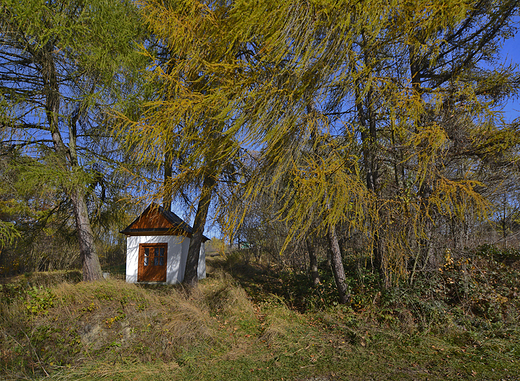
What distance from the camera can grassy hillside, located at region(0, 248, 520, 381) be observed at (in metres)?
4.75

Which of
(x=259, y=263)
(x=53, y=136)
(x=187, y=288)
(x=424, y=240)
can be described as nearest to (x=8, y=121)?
(x=53, y=136)

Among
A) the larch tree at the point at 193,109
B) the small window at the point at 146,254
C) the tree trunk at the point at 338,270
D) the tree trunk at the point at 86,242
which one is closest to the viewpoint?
the larch tree at the point at 193,109

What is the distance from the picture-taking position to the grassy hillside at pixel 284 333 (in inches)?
187

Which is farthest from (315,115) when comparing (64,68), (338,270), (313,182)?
(64,68)

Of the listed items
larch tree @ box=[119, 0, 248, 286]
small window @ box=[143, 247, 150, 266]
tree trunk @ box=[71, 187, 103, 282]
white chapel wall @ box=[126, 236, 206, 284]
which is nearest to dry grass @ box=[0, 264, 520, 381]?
tree trunk @ box=[71, 187, 103, 282]

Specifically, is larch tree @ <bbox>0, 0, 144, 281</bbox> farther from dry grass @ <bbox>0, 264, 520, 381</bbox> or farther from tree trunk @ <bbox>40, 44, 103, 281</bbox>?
dry grass @ <bbox>0, 264, 520, 381</bbox>

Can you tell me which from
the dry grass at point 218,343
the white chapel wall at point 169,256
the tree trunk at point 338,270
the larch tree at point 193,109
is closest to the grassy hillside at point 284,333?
the dry grass at point 218,343

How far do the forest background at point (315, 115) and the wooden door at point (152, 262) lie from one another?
5.85 m

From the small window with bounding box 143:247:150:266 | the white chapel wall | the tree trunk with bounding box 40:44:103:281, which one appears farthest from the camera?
the small window with bounding box 143:247:150:266

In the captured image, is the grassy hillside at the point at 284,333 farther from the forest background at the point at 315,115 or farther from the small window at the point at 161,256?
the small window at the point at 161,256

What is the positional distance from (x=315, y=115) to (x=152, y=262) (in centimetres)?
1077

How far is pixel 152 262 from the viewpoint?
13414mm

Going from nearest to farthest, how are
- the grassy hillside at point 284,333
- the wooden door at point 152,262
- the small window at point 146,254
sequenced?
the grassy hillside at point 284,333 < the wooden door at point 152,262 < the small window at point 146,254

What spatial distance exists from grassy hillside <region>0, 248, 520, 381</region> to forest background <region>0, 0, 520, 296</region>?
0.71 meters
